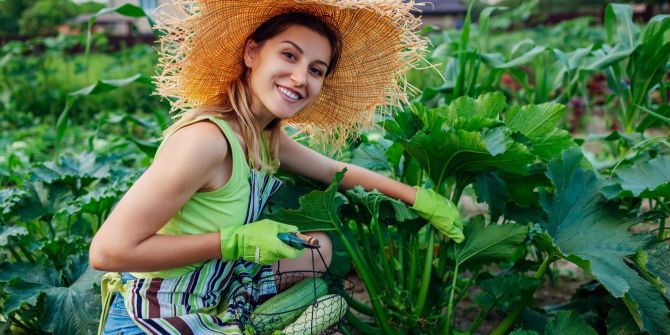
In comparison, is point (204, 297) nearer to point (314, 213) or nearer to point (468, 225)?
point (314, 213)

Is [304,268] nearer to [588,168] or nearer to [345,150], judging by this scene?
[345,150]

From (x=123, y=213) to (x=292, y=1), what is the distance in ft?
2.37

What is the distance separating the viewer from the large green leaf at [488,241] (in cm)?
198

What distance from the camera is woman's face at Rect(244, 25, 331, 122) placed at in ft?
5.92

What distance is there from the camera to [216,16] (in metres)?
→ 1.81

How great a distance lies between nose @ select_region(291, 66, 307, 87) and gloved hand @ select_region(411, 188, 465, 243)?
0.56 metres

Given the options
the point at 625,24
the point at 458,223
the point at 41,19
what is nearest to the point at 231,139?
the point at 458,223

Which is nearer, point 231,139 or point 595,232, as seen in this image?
point 231,139

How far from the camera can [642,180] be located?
204 centimetres

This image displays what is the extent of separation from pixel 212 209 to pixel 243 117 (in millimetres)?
290

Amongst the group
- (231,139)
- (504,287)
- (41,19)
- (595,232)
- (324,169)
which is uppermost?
(231,139)

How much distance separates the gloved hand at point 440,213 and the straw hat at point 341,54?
0.34 m

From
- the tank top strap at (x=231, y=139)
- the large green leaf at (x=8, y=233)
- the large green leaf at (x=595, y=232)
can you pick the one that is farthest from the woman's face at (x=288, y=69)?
the large green leaf at (x=8, y=233)

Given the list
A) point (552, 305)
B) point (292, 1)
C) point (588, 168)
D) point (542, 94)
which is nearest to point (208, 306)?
point (292, 1)
